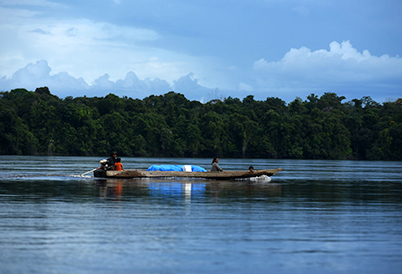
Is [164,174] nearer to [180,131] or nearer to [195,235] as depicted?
[195,235]

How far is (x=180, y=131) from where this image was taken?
117 m

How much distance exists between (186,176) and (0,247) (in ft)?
67.9

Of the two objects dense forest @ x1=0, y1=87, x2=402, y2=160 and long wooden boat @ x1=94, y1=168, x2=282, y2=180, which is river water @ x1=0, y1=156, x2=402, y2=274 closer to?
long wooden boat @ x1=94, y1=168, x2=282, y2=180

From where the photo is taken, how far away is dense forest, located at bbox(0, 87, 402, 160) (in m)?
105

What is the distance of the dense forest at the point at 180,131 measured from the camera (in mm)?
104938

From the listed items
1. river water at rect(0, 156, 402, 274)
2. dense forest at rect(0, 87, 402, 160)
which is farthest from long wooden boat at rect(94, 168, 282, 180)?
dense forest at rect(0, 87, 402, 160)

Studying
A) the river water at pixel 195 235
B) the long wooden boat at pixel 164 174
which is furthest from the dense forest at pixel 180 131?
the river water at pixel 195 235

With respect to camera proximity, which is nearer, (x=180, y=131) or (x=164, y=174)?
(x=164, y=174)

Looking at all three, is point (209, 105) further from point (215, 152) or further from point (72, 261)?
point (72, 261)

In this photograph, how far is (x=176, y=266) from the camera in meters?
8.34

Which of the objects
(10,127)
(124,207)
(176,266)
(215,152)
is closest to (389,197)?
(124,207)

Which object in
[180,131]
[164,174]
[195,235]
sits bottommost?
[195,235]

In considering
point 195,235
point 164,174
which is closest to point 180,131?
point 164,174

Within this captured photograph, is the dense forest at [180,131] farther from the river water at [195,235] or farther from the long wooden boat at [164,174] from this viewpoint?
the river water at [195,235]
